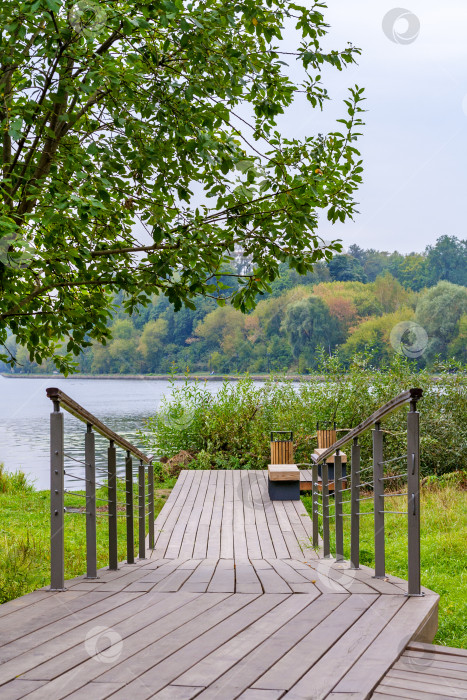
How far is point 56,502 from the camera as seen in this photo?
13.0ft

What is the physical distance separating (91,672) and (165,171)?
368cm

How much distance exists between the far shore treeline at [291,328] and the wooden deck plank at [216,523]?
17.0 meters

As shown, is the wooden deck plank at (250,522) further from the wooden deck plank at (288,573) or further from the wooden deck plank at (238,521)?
the wooden deck plank at (288,573)

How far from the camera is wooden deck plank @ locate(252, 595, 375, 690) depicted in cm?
267

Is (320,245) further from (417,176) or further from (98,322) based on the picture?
(417,176)

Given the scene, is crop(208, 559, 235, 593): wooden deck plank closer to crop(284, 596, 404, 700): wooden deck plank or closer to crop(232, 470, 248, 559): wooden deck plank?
crop(284, 596, 404, 700): wooden deck plank

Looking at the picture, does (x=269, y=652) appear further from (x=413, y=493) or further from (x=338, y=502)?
(x=338, y=502)

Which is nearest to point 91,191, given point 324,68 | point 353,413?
point 324,68

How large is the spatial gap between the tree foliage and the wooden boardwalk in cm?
204

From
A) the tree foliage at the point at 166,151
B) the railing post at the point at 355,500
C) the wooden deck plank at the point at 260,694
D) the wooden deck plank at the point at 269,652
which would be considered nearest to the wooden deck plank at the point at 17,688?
the wooden deck plank at the point at 269,652

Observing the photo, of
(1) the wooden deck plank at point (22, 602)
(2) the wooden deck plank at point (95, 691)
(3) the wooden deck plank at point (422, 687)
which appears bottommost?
(1) the wooden deck plank at point (22, 602)

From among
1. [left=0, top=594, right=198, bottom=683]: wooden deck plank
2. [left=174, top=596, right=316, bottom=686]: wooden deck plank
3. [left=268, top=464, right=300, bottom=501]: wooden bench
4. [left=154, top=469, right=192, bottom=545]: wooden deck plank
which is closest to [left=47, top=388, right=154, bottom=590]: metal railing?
[left=0, top=594, right=198, bottom=683]: wooden deck plank

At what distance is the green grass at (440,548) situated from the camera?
193 inches

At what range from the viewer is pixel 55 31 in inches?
176
